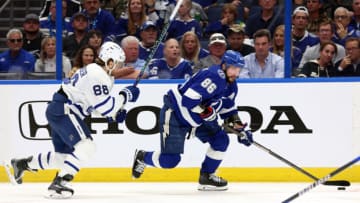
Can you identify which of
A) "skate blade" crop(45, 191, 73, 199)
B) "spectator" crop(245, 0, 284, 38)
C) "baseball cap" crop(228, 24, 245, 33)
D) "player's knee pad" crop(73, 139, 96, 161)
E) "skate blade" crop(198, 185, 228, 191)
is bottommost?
"skate blade" crop(198, 185, 228, 191)

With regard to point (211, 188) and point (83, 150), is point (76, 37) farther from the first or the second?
point (211, 188)

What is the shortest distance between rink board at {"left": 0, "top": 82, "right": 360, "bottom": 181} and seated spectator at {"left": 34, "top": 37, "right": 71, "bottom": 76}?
0.17m

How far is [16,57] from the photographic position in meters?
8.80

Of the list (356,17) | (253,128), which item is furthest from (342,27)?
(253,128)

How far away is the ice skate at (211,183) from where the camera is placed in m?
7.95

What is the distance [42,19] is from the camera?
8875 mm

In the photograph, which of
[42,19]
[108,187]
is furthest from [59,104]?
[42,19]

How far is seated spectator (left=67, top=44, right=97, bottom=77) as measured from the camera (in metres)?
8.67

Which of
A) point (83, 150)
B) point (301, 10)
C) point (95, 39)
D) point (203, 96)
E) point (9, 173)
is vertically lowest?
point (9, 173)

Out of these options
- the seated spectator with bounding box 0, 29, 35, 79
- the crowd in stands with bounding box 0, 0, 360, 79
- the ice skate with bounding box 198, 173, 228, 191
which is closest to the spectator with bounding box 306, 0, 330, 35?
the crowd in stands with bounding box 0, 0, 360, 79

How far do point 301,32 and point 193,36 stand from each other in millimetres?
922

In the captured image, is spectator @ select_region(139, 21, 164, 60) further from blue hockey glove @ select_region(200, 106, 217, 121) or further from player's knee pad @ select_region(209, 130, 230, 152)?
blue hockey glove @ select_region(200, 106, 217, 121)

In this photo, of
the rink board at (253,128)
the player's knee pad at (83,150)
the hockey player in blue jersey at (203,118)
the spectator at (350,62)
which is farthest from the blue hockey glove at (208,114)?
the spectator at (350,62)

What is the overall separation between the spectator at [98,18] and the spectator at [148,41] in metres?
0.29
